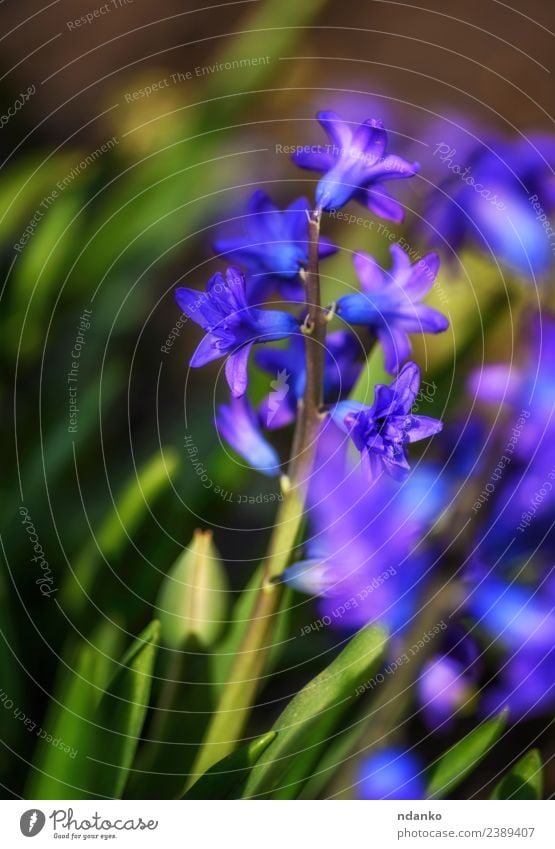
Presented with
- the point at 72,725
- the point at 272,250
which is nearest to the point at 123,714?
the point at 72,725

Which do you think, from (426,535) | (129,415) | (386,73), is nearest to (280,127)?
(386,73)

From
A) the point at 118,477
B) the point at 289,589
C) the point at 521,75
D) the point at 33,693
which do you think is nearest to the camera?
the point at 289,589

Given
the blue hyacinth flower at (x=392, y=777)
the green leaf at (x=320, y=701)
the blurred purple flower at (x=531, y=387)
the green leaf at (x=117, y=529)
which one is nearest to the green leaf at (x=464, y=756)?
the blue hyacinth flower at (x=392, y=777)

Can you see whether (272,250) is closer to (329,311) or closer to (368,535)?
(329,311)

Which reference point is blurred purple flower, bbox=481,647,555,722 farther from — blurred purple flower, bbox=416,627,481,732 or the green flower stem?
the green flower stem

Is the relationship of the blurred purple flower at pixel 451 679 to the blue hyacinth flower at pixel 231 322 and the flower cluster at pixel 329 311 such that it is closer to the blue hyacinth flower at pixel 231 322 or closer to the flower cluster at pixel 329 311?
the flower cluster at pixel 329 311

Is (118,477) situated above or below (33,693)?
above

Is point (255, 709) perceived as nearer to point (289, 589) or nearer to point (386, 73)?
point (289, 589)
